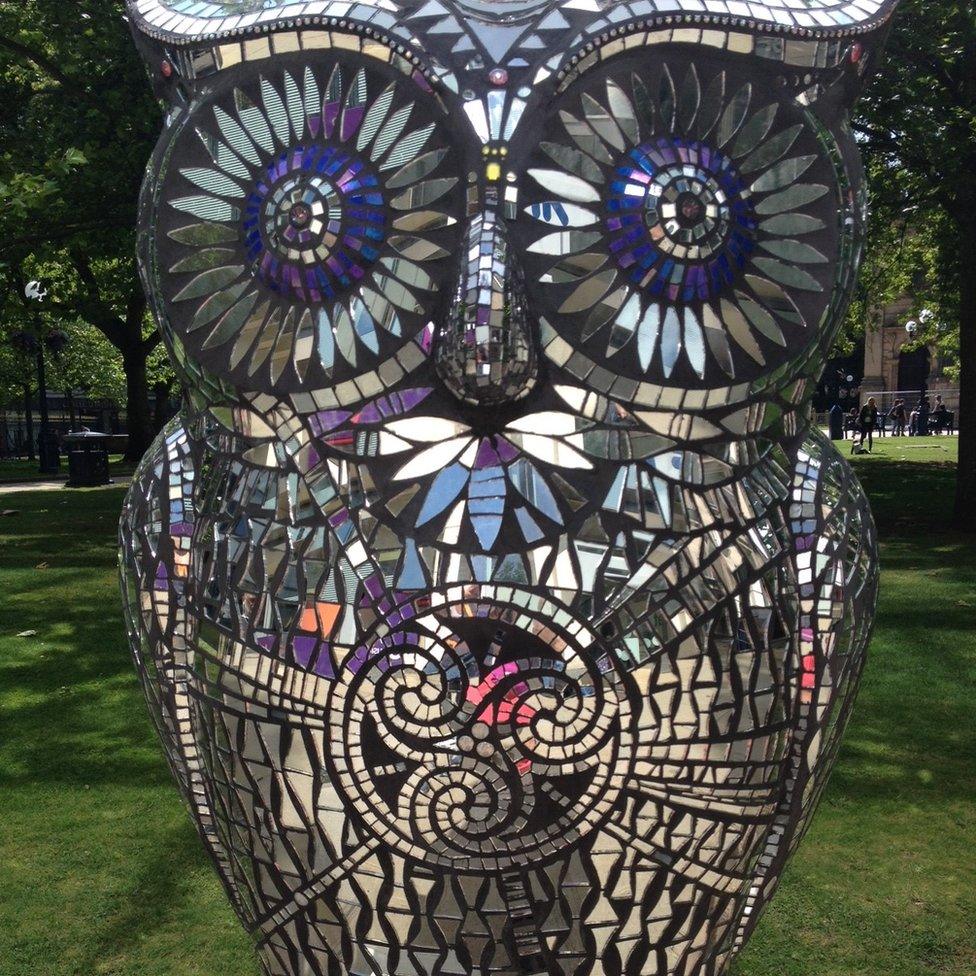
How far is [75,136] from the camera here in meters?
7.16

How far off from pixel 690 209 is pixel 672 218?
0.03 metres

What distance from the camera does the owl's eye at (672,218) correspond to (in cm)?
138

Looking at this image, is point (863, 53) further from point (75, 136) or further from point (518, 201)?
point (75, 136)

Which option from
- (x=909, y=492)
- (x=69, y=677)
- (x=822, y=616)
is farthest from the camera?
(x=909, y=492)

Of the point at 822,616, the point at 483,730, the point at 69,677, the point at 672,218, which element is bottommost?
the point at 69,677

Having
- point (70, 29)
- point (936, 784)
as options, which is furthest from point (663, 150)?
point (70, 29)

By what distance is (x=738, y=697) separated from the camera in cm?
150

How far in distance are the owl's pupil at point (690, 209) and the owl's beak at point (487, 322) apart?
23 centimetres

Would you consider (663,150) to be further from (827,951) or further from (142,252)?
(827,951)

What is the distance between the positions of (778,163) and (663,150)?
0.56 feet

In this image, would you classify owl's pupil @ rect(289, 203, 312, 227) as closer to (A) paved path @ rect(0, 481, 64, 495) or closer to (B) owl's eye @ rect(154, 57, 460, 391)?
(B) owl's eye @ rect(154, 57, 460, 391)

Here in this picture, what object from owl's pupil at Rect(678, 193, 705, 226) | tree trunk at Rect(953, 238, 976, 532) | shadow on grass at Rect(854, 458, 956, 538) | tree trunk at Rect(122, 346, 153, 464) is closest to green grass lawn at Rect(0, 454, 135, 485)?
tree trunk at Rect(122, 346, 153, 464)

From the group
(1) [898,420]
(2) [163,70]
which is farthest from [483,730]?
(1) [898,420]

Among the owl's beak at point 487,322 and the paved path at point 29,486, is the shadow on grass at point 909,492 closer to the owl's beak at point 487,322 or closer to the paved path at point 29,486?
the owl's beak at point 487,322
